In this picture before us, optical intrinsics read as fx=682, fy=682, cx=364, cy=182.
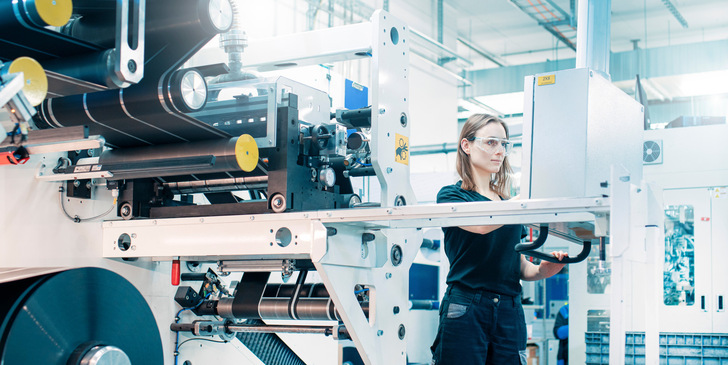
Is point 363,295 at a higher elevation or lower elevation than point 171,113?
lower

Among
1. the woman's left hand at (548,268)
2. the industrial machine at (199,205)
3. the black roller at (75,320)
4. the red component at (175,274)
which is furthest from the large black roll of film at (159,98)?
the woman's left hand at (548,268)

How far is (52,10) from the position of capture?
1498mm

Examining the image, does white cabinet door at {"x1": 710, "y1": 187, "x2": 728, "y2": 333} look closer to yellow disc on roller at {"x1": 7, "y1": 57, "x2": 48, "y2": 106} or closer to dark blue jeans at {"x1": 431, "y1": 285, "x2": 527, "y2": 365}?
dark blue jeans at {"x1": 431, "y1": 285, "x2": 527, "y2": 365}

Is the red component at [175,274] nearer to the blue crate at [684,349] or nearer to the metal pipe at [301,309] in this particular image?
the metal pipe at [301,309]

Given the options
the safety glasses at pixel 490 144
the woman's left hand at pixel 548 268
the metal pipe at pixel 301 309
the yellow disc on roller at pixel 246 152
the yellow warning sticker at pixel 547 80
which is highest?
the yellow warning sticker at pixel 547 80

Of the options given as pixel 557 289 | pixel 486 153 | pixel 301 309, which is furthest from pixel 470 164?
pixel 557 289

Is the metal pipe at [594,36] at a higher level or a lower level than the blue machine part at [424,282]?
higher

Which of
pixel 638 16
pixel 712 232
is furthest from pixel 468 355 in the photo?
pixel 638 16

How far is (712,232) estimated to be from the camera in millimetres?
5328

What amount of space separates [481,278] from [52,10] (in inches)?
64.8

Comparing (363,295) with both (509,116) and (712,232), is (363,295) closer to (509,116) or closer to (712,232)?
(712,232)

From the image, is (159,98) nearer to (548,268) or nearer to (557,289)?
(548,268)

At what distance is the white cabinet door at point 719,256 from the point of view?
17.1ft

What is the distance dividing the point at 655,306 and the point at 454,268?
951 mm
